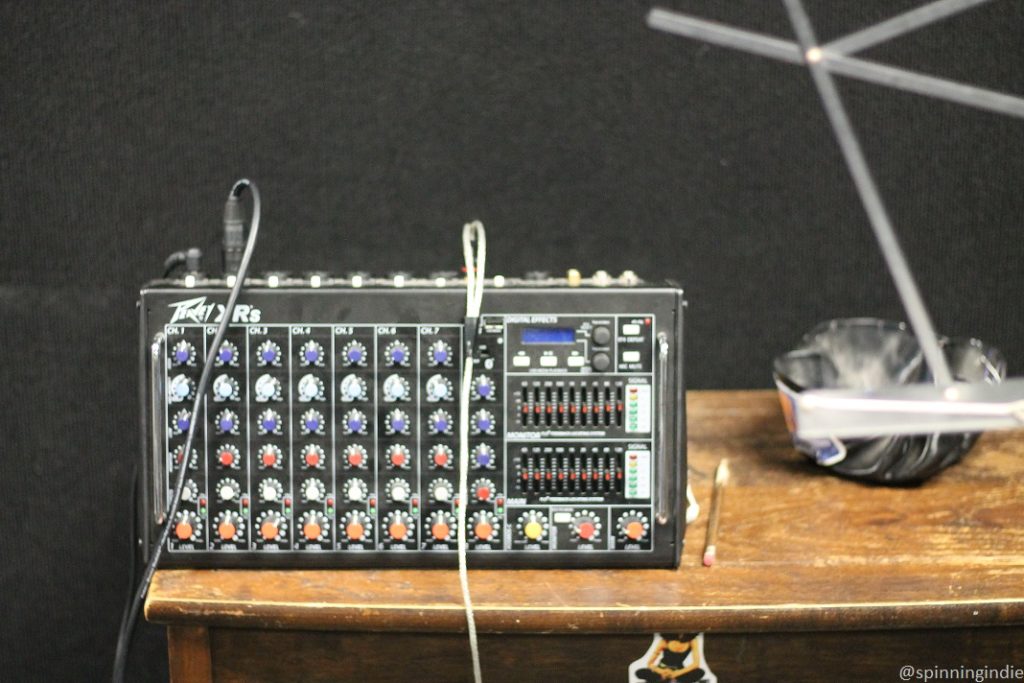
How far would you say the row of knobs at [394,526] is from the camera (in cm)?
108

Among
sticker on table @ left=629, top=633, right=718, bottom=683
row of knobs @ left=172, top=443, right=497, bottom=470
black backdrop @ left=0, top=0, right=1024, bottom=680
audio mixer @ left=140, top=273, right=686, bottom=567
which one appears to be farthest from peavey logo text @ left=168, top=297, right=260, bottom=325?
black backdrop @ left=0, top=0, right=1024, bottom=680

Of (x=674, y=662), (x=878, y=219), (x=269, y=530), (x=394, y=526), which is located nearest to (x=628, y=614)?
(x=674, y=662)

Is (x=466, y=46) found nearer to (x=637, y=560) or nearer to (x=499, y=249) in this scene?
(x=499, y=249)

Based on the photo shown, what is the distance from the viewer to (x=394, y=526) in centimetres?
108

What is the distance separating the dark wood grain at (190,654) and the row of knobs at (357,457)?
16 centimetres

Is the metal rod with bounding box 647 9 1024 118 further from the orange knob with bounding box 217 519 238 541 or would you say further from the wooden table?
the orange knob with bounding box 217 519 238 541

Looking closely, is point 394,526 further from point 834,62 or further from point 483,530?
point 834,62

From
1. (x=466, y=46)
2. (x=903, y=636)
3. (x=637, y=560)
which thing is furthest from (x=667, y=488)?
(x=466, y=46)

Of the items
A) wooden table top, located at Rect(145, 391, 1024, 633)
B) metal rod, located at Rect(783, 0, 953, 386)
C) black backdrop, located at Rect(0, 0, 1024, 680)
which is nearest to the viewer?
metal rod, located at Rect(783, 0, 953, 386)

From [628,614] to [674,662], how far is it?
0.09 meters

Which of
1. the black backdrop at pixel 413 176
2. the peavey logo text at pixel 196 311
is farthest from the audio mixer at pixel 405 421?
the black backdrop at pixel 413 176

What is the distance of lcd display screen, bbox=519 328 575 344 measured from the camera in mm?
1076

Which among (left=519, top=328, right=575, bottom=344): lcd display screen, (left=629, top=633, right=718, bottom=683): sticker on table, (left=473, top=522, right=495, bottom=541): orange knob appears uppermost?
(left=519, top=328, right=575, bottom=344): lcd display screen

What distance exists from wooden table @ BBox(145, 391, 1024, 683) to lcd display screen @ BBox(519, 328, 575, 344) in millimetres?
231
